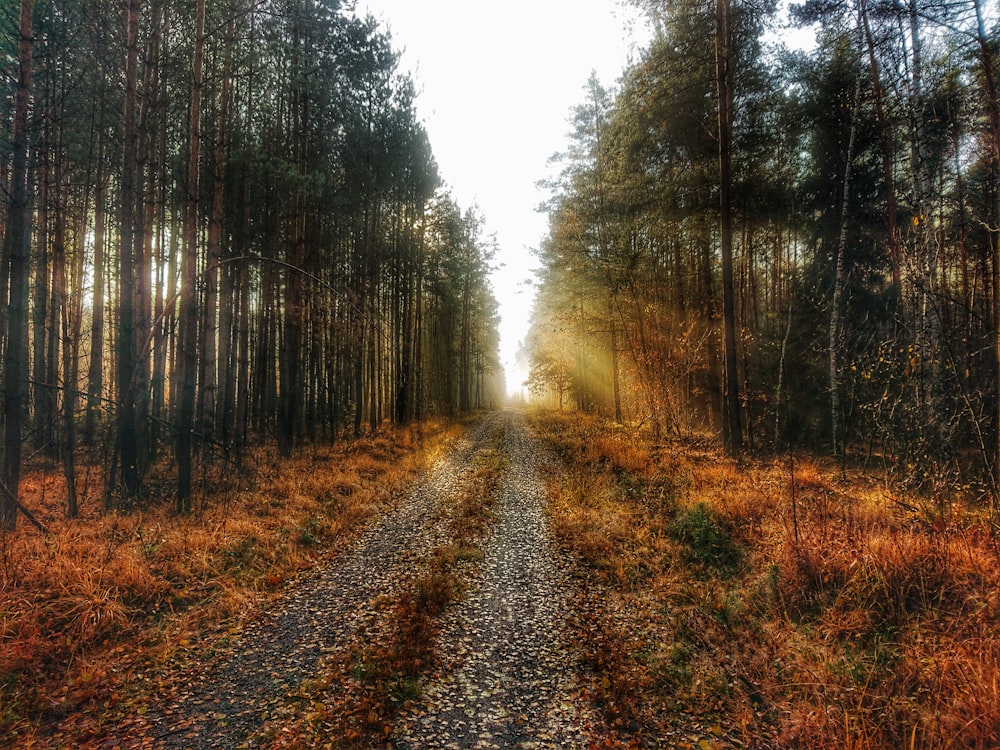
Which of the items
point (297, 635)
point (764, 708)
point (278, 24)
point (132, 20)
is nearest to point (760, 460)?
point (764, 708)

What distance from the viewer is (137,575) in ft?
16.1

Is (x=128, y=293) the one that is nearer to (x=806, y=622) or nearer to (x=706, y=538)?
(x=706, y=538)

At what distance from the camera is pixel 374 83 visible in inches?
631

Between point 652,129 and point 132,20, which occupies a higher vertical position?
point 652,129

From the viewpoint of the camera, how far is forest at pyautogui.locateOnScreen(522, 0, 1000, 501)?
315 inches

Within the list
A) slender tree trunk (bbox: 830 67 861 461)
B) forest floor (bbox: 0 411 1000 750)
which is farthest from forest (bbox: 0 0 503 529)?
slender tree trunk (bbox: 830 67 861 461)

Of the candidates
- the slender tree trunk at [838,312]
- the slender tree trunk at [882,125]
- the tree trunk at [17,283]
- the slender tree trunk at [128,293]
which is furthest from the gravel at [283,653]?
the slender tree trunk at [838,312]

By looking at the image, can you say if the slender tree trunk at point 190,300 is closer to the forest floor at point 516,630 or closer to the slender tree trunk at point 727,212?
the forest floor at point 516,630

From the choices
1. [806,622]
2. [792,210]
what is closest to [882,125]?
[792,210]

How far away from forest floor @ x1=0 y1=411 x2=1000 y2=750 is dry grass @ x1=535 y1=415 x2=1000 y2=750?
0.02 meters

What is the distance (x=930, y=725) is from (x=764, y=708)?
102 centimetres

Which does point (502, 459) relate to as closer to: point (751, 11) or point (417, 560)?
point (417, 560)

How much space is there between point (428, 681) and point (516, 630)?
1.18 m

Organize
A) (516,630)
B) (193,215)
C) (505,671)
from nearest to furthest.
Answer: (505,671), (516,630), (193,215)
